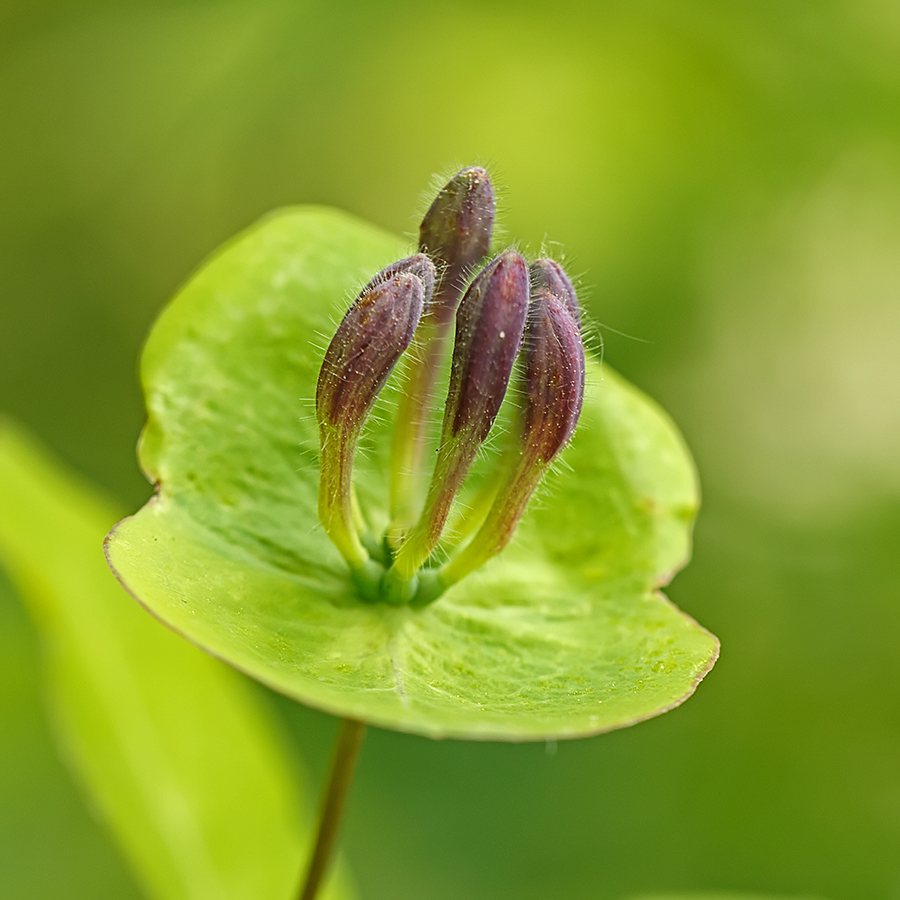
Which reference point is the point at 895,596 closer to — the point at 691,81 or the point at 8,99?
the point at 691,81

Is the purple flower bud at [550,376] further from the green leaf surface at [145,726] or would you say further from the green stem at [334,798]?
the green leaf surface at [145,726]

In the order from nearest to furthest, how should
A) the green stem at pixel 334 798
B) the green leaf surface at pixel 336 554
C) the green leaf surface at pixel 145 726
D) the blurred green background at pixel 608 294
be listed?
the green leaf surface at pixel 336 554 < the green stem at pixel 334 798 < the green leaf surface at pixel 145 726 < the blurred green background at pixel 608 294

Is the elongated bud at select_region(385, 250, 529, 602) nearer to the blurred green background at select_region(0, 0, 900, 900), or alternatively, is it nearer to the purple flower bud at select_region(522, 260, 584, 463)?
the purple flower bud at select_region(522, 260, 584, 463)

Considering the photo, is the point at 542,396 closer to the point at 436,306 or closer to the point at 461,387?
the point at 461,387

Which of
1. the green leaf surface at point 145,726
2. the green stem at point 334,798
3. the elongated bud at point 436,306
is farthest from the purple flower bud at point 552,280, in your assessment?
the green leaf surface at point 145,726

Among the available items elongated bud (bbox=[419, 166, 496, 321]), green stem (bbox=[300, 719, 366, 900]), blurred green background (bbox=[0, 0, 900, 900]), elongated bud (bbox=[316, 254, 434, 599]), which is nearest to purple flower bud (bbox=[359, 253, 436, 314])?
elongated bud (bbox=[316, 254, 434, 599])

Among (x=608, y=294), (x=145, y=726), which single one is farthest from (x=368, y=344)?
(x=608, y=294)
